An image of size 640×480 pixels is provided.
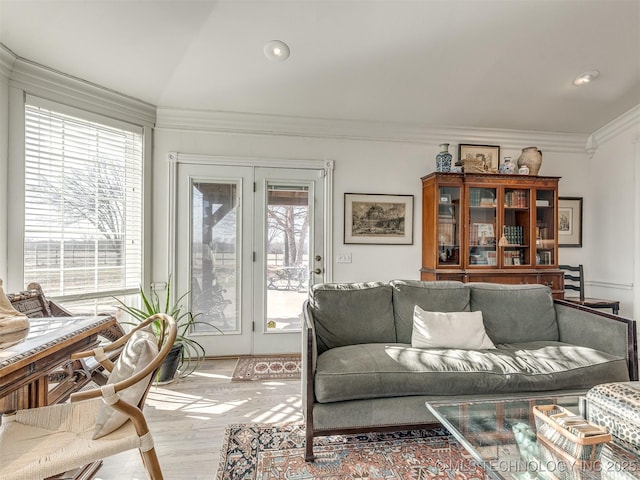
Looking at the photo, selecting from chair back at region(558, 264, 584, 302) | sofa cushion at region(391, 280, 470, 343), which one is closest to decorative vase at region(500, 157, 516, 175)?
chair back at region(558, 264, 584, 302)

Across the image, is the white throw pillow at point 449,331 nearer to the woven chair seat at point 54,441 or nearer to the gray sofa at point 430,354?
the gray sofa at point 430,354

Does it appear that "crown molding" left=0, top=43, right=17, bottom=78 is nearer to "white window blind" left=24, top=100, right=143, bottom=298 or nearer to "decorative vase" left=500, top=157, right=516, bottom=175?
"white window blind" left=24, top=100, right=143, bottom=298

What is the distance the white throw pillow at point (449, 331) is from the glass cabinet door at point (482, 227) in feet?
4.17

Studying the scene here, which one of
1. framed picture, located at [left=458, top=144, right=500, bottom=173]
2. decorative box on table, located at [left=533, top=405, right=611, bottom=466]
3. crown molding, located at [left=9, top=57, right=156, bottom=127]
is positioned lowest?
decorative box on table, located at [left=533, top=405, right=611, bottom=466]

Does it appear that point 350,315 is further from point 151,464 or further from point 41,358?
point 41,358

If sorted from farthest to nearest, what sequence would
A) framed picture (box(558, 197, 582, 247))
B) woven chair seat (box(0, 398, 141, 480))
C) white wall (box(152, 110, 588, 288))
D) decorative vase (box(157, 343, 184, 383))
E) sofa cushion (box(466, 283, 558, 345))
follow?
framed picture (box(558, 197, 582, 247)) → white wall (box(152, 110, 588, 288)) → decorative vase (box(157, 343, 184, 383)) → sofa cushion (box(466, 283, 558, 345)) → woven chair seat (box(0, 398, 141, 480))

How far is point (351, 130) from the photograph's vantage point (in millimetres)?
3467

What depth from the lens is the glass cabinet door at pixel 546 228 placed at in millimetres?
3453

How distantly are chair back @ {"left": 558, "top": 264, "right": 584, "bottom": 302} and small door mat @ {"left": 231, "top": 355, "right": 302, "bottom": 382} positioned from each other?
10.6ft

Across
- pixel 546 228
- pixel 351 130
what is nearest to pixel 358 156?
pixel 351 130

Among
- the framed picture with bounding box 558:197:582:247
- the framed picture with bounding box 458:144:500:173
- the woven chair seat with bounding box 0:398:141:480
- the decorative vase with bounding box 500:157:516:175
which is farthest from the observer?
the framed picture with bounding box 558:197:582:247

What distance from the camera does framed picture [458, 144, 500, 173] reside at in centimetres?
362

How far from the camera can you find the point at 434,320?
2254mm

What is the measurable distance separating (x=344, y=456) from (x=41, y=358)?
155 cm
